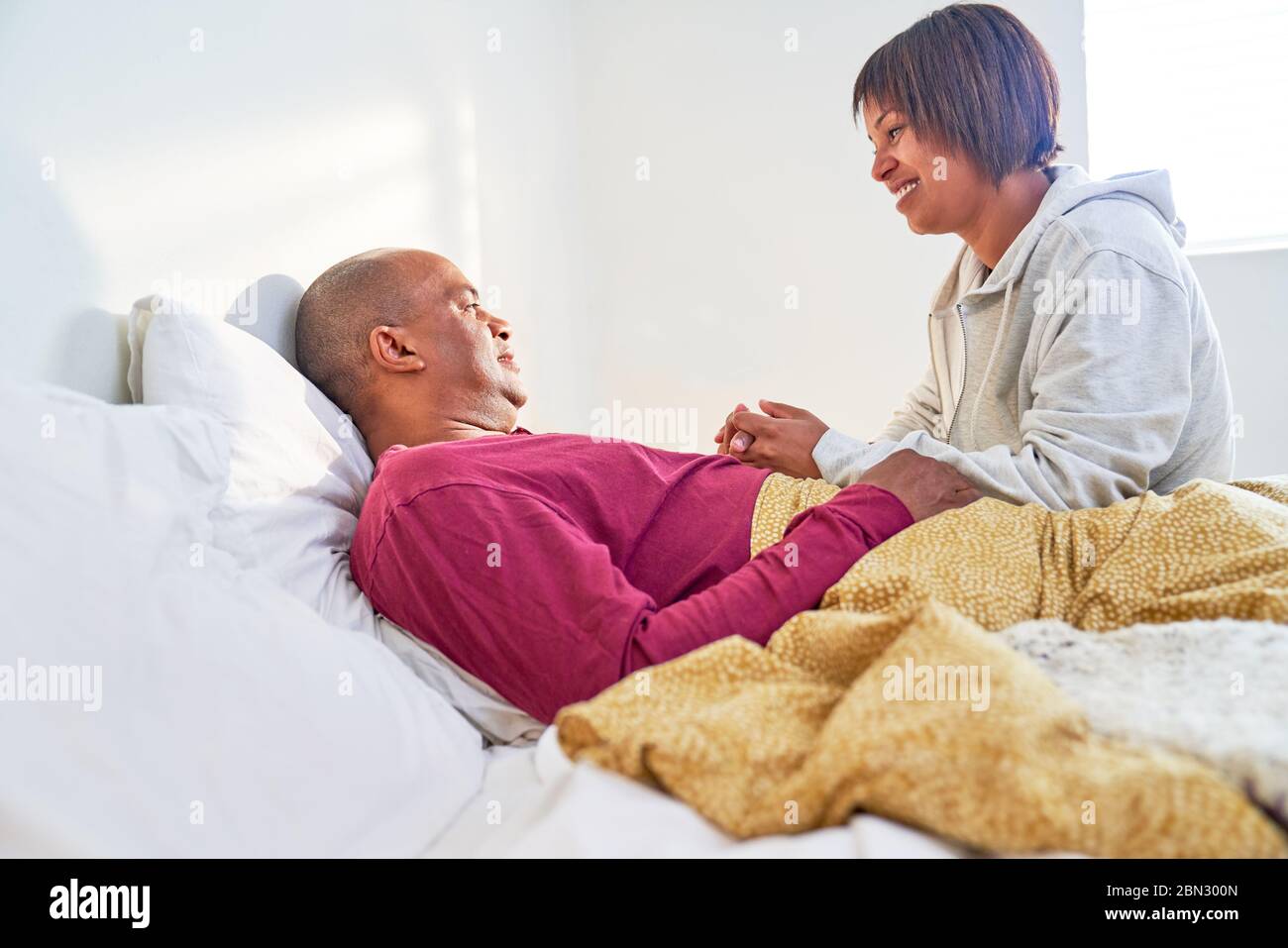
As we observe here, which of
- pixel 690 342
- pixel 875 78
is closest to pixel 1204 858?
pixel 875 78

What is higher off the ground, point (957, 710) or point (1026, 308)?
point (1026, 308)

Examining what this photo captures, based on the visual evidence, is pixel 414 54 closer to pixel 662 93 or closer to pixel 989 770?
pixel 662 93

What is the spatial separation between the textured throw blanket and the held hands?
437 millimetres

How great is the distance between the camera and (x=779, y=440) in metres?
1.64

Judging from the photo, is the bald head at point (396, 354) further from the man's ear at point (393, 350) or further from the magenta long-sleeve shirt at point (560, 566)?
the magenta long-sleeve shirt at point (560, 566)

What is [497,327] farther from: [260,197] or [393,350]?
[260,197]

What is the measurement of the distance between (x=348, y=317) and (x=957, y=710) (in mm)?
1189

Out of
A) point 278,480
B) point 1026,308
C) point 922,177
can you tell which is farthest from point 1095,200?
point 278,480

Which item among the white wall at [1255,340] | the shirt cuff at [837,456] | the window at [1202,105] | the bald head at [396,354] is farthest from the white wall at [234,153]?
the white wall at [1255,340]

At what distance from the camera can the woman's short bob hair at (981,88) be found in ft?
5.70

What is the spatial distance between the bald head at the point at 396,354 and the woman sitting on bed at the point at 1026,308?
1.43 feet

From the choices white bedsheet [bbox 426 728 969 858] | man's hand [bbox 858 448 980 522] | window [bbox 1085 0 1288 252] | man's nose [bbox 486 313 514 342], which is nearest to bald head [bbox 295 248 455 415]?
man's nose [bbox 486 313 514 342]

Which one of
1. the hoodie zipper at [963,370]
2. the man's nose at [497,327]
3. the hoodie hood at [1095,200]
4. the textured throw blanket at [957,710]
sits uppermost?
the hoodie hood at [1095,200]
